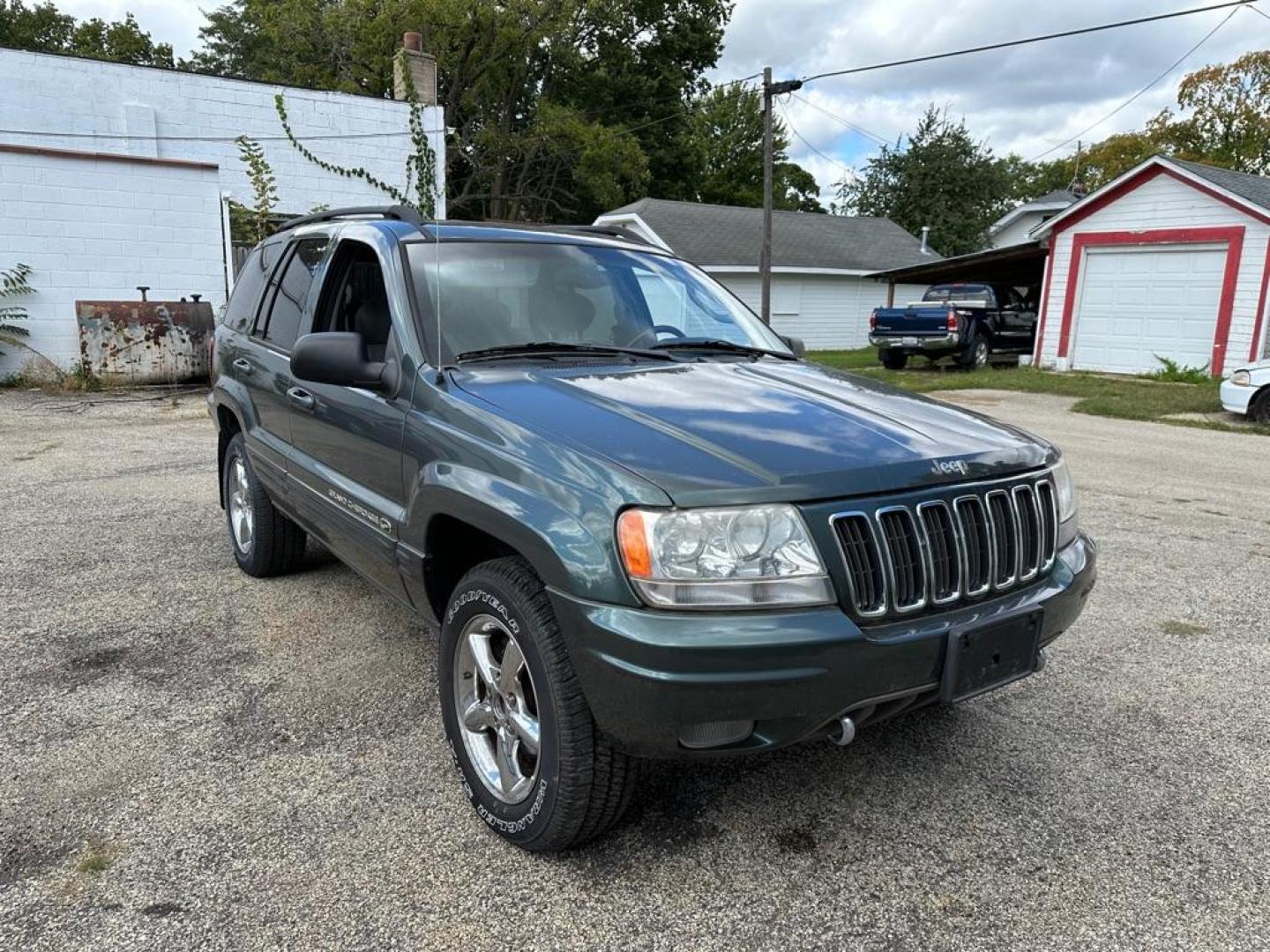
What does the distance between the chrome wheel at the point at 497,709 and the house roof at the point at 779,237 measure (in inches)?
901

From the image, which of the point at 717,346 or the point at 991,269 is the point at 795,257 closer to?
the point at 991,269

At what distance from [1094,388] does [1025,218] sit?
28.1 m

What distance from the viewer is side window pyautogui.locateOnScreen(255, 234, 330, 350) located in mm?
3947

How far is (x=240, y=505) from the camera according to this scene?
4918 mm

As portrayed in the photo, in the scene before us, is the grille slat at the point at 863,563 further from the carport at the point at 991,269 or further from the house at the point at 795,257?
the house at the point at 795,257

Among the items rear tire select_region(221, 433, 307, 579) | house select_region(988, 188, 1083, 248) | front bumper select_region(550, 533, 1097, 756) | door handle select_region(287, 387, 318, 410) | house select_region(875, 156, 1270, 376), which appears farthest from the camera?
house select_region(988, 188, 1083, 248)

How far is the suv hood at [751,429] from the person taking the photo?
2.14m

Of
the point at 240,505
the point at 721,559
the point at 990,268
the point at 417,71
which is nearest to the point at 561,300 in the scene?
the point at 721,559

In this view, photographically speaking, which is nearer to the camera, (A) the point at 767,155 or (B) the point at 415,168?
(B) the point at 415,168

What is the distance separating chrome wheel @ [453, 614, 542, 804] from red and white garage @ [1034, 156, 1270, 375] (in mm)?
17085

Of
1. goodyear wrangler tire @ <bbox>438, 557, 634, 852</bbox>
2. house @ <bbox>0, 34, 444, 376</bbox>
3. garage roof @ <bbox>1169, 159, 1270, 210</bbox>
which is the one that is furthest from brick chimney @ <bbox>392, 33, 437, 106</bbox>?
goodyear wrangler tire @ <bbox>438, 557, 634, 852</bbox>

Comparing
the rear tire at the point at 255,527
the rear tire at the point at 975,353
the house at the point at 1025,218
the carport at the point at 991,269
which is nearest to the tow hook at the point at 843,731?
the rear tire at the point at 255,527

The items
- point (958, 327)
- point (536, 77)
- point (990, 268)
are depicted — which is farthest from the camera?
point (536, 77)

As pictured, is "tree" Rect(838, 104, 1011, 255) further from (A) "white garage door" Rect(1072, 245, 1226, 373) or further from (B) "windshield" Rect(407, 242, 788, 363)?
(B) "windshield" Rect(407, 242, 788, 363)
